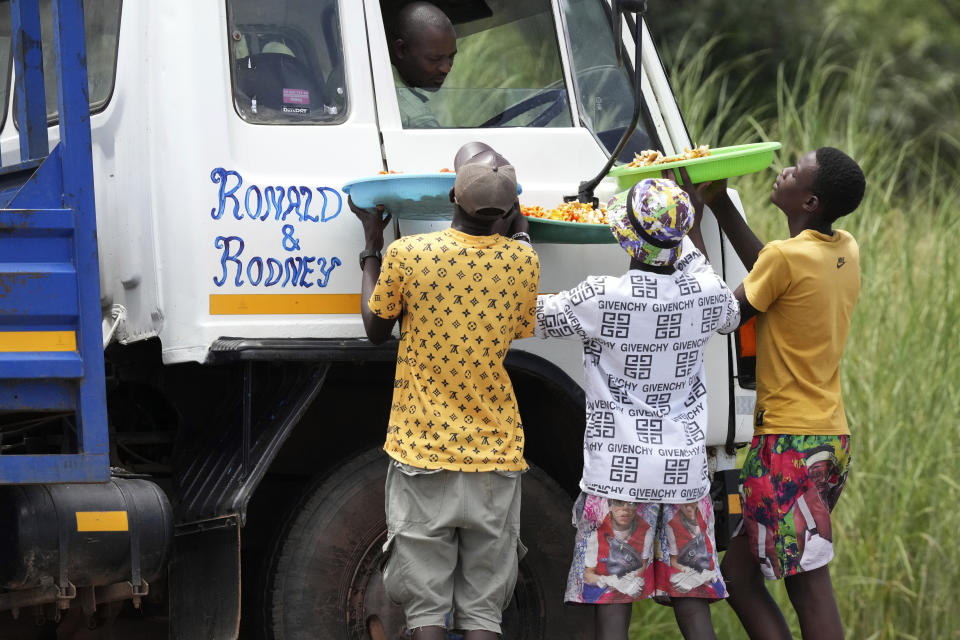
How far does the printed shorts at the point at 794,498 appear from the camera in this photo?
364 centimetres

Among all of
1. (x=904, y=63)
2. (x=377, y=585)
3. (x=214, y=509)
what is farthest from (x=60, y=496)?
(x=904, y=63)

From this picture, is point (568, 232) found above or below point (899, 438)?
above

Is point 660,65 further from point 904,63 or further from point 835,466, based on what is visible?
point 904,63

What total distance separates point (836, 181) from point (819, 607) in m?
1.29

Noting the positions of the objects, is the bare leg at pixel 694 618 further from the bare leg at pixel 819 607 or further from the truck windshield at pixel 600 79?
the truck windshield at pixel 600 79

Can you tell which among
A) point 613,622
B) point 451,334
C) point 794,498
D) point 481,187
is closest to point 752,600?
point 794,498

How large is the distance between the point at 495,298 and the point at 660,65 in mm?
1269

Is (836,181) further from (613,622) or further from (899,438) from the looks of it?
(899,438)

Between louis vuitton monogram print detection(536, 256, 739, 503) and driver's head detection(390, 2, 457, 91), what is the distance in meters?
0.88

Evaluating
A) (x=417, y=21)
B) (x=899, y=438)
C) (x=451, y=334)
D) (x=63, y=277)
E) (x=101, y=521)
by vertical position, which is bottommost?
(x=899, y=438)

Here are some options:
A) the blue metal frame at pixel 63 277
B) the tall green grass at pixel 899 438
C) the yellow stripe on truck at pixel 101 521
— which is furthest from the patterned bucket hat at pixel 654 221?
the tall green grass at pixel 899 438

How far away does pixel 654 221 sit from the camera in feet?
10.9

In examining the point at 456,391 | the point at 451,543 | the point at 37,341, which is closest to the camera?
the point at 37,341

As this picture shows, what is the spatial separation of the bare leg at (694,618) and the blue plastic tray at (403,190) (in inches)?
50.6
